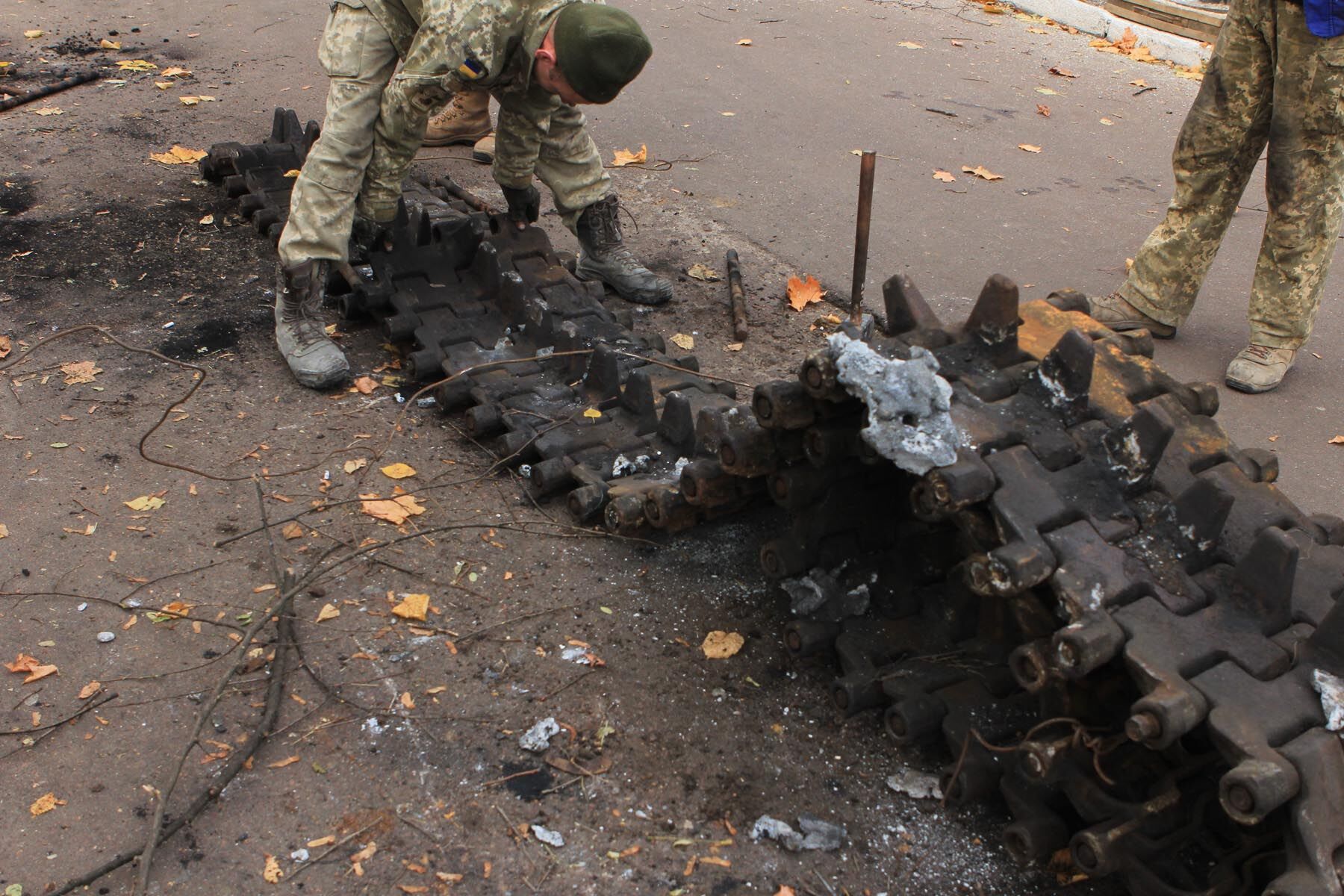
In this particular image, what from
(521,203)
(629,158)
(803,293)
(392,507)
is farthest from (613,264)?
(392,507)

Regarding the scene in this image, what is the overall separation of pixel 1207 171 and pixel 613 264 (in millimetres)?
2528

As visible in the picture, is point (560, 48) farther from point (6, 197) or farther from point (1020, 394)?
point (6, 197)

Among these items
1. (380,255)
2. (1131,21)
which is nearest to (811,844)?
(380,255)

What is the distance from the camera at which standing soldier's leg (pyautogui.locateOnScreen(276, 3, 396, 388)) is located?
4.16m

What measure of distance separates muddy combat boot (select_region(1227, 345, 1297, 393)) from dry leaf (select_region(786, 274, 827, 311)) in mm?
1770

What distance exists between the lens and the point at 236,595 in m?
3.22

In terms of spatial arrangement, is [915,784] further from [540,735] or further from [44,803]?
[44,803]

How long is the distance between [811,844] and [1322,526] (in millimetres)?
1516

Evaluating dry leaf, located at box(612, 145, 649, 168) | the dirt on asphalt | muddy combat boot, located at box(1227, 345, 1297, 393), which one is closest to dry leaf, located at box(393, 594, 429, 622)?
the dirt on asphalt

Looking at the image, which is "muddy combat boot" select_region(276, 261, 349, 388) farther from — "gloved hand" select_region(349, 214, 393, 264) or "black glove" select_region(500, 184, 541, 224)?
"black glove" select_region(500, 184, 541, 224)

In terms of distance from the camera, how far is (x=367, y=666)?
3.00 m

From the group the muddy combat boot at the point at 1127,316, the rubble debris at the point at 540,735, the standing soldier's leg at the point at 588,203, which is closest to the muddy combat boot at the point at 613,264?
the standing soldier's leg at the point at 588,203

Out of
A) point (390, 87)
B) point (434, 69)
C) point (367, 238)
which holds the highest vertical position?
point (434, 69)

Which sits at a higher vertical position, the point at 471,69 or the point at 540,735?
the point at 471,69
